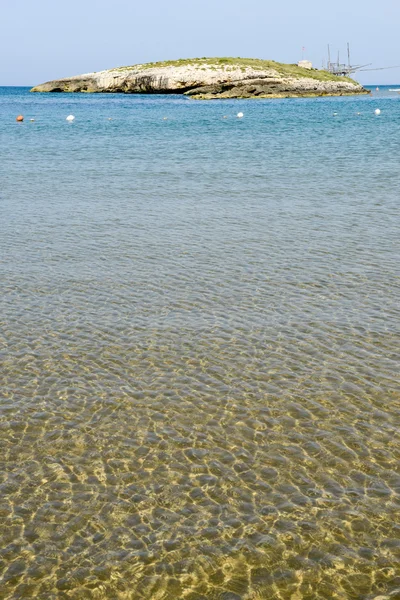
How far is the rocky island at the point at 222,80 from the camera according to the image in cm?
13425

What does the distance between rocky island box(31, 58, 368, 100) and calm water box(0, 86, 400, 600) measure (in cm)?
11767

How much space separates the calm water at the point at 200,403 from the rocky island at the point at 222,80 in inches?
4633

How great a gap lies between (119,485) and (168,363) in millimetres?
3707

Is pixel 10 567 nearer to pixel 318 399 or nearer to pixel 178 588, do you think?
pixel 178 588

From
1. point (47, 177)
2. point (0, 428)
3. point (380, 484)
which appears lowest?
point (380, 484)

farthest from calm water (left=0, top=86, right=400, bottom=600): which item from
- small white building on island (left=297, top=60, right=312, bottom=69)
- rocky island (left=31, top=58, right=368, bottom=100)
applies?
small white building on island (left=297, top=60, right=312, bottom=69)

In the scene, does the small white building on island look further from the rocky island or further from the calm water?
the calm water

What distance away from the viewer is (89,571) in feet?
23.0

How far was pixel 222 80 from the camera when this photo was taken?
135m

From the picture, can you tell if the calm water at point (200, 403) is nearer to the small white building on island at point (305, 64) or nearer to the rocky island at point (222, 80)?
the rocky island at point (222, 80)

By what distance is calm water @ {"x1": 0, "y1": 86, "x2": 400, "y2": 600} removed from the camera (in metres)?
7.17

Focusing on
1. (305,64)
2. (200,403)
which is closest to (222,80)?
(305,64)

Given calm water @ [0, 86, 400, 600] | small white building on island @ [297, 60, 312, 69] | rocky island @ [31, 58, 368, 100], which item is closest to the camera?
calm water @ [0, 86, 400, 600]

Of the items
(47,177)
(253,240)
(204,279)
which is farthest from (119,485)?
(47,177)
